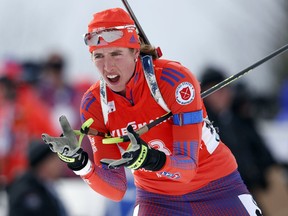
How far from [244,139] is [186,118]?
4446 mm

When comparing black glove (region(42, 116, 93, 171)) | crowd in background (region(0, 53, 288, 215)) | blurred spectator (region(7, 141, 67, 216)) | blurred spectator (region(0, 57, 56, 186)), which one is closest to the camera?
black glove (region(42, 116, 93, 171))

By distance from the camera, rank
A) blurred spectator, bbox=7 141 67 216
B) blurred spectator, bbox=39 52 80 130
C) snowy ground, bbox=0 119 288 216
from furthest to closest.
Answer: blurred spectator, bbox=39 52 80 130 → snowy ground, bbox=0 119 288 216 → blurred spectator, bbox=7 141 67 216

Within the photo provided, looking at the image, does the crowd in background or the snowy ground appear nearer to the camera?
the snowy ground

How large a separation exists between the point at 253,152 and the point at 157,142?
14.9 feet

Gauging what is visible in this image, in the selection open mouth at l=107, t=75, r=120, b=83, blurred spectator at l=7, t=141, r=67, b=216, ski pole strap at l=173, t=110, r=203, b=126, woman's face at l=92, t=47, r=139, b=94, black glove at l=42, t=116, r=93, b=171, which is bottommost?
blurred spectator at l=7, t=141, r=67, b=216

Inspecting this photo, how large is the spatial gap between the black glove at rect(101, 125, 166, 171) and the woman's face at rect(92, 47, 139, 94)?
1.64 ft

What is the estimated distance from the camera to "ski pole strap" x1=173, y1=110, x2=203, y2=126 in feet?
20.2

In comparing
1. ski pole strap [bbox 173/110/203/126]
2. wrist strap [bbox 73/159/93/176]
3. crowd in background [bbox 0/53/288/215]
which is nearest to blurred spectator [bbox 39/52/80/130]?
crowd in background [bbox 0/53/288/215]

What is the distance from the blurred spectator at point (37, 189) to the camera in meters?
8.68

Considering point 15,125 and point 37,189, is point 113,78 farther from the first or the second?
point 15,125

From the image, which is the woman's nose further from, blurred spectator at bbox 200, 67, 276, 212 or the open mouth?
blurred spectator at bbox 200, 67, 276, 212

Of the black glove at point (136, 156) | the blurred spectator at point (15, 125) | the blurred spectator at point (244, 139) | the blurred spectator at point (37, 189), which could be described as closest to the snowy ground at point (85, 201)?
the blurred spectator at point (15, 125)

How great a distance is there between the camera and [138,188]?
6.78 metres

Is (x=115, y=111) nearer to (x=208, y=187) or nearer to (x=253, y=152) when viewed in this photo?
(x=208, y=187)
